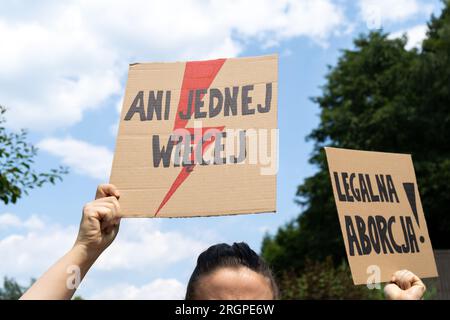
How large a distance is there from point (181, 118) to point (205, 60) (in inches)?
10.2

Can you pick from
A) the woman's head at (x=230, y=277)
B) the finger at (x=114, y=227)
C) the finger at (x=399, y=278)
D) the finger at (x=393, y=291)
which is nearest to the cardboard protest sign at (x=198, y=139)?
the finger at (x=114, y=227)

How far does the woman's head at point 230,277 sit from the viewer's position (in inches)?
69.3

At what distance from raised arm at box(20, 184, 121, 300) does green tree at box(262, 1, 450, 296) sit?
62.0ft

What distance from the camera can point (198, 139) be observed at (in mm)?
2492

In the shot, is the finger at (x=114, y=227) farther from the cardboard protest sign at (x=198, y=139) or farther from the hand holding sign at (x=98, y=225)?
the cardboard protest sign at (x=198, y=139)

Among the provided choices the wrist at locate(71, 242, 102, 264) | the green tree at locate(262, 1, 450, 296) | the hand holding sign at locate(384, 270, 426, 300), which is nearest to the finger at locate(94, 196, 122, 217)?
the wrist at locate(71, 242, 102, 264)

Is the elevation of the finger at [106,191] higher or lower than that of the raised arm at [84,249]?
higher

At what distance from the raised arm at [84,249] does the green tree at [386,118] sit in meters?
18.9

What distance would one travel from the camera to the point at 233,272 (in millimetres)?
1802

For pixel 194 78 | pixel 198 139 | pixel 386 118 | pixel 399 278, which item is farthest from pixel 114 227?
pixel 386 118
